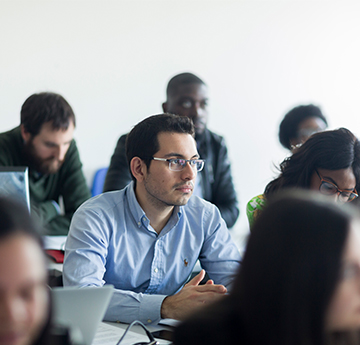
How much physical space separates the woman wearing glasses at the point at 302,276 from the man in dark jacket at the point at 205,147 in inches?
86.3

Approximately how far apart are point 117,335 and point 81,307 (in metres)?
0.46

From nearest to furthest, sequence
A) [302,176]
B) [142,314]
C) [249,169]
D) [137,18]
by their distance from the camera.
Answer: [142,314] → [302,176] → [137,18] → [249,169]

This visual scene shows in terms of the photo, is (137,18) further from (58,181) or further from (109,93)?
(58,181)

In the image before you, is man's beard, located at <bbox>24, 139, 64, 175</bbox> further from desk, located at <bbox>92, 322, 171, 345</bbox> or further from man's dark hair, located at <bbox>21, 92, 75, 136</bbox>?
desk, located at <bbox>92, 322, 171, 345</bbox>

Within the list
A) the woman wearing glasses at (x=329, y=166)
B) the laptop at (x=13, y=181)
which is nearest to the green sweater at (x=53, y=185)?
the laptop at (x=13, y=181)

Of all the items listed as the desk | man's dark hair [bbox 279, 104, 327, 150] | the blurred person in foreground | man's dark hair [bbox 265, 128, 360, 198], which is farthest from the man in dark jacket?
the blurred person in foreground

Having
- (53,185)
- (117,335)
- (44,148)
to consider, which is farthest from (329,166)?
(53,185)

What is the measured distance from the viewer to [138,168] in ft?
6.22

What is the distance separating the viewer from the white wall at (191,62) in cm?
346

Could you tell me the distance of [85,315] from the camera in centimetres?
87

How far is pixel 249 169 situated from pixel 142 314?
3.04 meters

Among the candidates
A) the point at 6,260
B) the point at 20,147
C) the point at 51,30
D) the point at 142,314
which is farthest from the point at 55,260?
the point at 51,30

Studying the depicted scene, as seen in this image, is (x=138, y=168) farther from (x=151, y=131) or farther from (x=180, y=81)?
(x=180, y=81)

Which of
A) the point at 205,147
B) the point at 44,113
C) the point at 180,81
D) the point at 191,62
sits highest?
the point at 191,62
